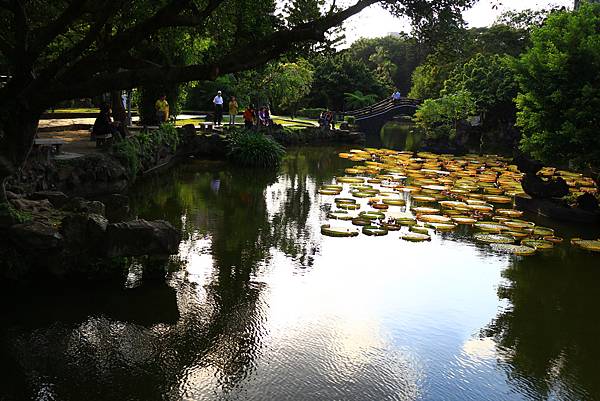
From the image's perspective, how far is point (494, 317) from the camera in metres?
8.30

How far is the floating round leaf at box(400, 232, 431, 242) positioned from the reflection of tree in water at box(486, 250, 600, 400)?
6.07 feet

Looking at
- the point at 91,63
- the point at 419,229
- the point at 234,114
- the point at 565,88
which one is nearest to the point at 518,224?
the point at 419,229

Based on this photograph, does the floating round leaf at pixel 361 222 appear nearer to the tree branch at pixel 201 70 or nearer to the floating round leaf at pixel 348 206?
the floating round leaf at pixel 348 206

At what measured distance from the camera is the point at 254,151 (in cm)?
2128

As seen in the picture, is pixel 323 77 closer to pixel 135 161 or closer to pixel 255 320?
pixel 135 161

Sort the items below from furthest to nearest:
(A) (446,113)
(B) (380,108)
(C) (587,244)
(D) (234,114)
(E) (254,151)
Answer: (B) (380,108) → (A) (446,113) → (D) (234,114) → (E) (254,151) → (C) (587,244)

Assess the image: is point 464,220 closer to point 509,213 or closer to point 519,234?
point 519,234

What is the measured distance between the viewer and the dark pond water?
614cm

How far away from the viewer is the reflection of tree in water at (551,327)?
6.61m

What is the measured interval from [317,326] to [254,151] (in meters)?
14.2

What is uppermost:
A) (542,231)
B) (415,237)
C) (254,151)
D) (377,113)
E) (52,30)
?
(52,30)

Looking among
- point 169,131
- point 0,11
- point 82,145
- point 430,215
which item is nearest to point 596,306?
point 430,215

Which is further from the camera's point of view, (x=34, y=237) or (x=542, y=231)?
(x=542, y=231)

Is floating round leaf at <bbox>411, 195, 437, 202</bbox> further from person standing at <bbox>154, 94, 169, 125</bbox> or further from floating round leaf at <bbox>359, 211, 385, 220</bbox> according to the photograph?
person standing at <bbox>154, 94, 169, 125</bbox>
